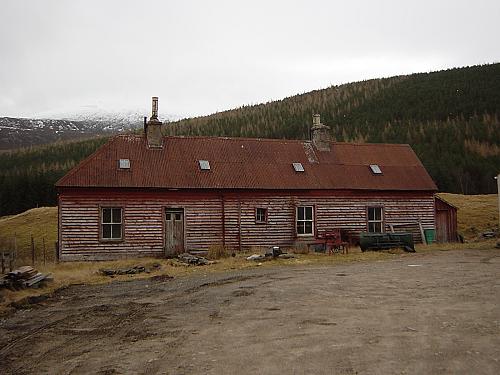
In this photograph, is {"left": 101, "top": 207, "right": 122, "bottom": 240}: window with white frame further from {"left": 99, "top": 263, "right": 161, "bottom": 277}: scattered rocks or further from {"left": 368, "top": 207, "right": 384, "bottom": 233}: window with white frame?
{"left": 368, "top": 207, "right": 384, "bottom": 233}: window with white frame

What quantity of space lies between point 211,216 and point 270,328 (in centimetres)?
1615

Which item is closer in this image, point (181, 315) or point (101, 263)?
point (181, 315)

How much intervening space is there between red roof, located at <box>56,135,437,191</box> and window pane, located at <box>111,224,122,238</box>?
1.99 meters

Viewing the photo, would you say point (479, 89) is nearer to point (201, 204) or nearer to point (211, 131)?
point (211, 131)

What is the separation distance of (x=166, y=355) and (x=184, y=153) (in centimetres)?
2000

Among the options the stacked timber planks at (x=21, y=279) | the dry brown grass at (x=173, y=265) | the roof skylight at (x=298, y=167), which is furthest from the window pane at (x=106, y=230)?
the roof skylight at (x=298, y=167)

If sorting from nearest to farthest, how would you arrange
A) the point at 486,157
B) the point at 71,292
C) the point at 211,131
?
1. the point at 71,292
2. the point at 486,157
3. the point at 211,131

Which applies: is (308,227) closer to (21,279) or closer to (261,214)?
(261,214)

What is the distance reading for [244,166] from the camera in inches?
1066

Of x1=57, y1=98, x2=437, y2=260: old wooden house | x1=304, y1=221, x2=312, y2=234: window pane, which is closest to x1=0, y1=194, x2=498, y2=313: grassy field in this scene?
x1=57, y1=98, x2=437, y2=260: old wooden house

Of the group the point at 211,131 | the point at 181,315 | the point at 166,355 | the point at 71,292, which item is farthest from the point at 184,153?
the point at 211,131

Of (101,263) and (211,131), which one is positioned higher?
(211,131)

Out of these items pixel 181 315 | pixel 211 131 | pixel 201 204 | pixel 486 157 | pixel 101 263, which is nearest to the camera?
pixel 181 315

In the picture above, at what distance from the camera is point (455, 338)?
25.7 feet
